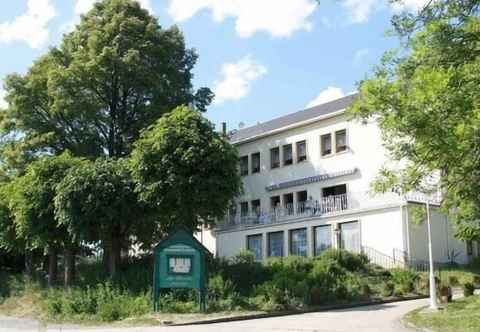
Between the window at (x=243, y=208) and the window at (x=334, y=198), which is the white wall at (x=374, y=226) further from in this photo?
the window at (x=243, y=208)

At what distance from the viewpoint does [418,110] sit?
1183 cm

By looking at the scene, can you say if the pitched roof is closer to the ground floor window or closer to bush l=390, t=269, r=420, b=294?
the ground floor window

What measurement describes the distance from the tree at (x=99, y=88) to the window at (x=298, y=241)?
10789mm

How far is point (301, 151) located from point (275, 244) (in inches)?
252

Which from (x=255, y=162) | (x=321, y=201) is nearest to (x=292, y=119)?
(x=255, y=162)

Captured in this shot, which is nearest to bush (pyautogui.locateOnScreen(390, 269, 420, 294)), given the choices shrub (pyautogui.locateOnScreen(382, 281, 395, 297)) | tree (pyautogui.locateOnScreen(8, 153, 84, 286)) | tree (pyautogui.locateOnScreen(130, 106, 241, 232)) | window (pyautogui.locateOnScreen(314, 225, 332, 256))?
shrub (pyautogui.locateOnScreen(382, 281, 395, 297))

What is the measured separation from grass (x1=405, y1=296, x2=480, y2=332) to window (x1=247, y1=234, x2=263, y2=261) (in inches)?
917

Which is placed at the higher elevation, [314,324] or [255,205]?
[255,205]

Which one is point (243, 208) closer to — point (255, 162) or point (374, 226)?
point (255, 162)

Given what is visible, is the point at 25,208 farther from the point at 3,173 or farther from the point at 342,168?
the point at 342,168

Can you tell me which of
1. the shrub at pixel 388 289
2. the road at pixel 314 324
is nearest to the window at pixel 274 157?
the shrub at pixel 388 289

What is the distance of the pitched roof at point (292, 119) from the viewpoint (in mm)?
44094

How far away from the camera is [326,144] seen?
42938mm

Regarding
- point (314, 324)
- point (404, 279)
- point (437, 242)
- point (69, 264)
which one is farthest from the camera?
point (437, 242)
